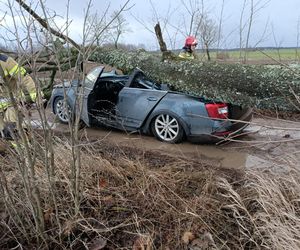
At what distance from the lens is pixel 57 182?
11.8 ft

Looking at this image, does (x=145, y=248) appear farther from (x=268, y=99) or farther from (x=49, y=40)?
(x=268, y=99)

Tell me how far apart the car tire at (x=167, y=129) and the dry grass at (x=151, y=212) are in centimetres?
260

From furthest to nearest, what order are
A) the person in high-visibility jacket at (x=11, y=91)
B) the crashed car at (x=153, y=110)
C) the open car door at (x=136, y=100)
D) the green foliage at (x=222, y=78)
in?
the open car door at (x=136, y=100), the crashed car at (x=153, y=110), the green foliage at (x=222, y=78), the person in high-visibility jacket at (x=11, y=91)

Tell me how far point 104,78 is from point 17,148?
488 centimetres

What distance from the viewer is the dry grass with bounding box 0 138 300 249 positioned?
10.3 ft

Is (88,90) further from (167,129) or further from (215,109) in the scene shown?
(215,109)

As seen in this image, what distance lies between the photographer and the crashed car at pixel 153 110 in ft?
20.1

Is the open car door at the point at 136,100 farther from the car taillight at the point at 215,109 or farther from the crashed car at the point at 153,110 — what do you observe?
the car taillight at the point at 215,109

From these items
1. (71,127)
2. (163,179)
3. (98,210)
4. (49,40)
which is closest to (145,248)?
(98,210)

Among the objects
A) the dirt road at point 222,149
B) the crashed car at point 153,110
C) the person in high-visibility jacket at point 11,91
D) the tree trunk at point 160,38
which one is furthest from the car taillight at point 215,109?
the tree trunk at point 160,38

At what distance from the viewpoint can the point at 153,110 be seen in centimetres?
663

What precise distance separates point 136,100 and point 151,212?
354 cm

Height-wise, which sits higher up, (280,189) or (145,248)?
(280,189)

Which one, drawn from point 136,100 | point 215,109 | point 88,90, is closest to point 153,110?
point 136,100
